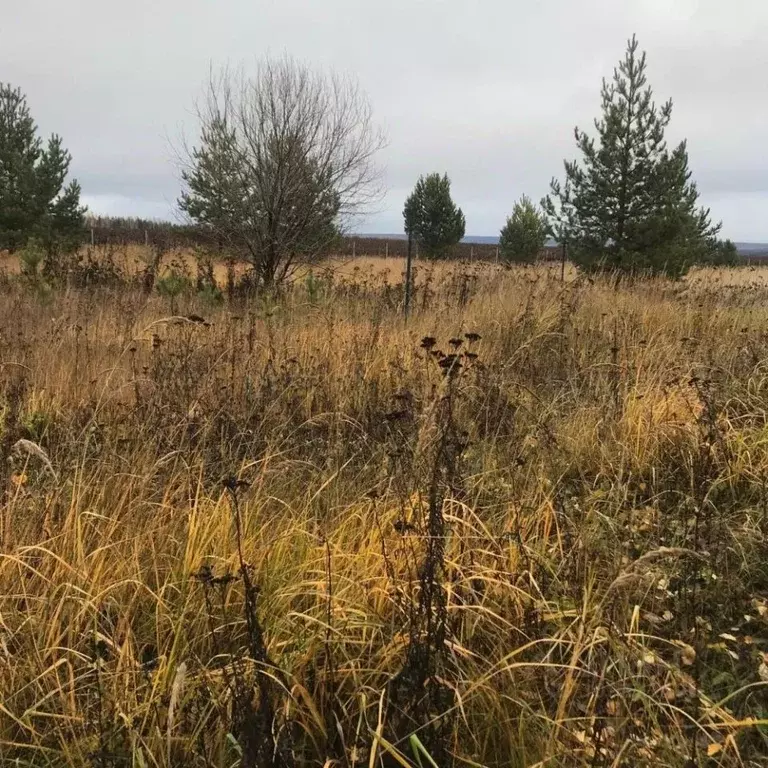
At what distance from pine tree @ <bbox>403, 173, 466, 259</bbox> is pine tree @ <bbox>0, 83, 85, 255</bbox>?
1430cm

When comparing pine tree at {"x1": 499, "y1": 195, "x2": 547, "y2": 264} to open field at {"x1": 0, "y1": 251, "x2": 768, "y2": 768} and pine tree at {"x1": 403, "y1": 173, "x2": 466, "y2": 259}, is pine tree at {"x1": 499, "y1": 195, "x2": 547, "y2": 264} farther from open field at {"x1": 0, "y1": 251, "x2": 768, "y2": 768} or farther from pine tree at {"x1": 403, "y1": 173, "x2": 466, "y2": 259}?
open field at {"x1": 0, "y1": 251, "x2": 768, "y2": 768}

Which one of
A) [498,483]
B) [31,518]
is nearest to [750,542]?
[498,483]

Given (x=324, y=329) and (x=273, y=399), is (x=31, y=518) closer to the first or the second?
(x=273, y=399)

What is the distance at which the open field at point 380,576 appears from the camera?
1.44m

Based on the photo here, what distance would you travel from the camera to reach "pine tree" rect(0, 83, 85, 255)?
1748cm

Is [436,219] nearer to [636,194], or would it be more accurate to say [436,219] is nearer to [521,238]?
[521,238]

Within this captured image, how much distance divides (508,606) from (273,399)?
82.5 inches

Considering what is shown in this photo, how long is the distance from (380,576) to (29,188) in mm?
19923

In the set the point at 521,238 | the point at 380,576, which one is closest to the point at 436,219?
the point at 521,238

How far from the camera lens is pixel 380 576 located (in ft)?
6.57

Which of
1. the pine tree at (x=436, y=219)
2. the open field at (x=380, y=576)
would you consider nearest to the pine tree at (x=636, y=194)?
the open field at (x=380, y=576)

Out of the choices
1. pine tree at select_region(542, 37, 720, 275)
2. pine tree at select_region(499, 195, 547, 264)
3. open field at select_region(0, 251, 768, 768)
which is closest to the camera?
open field at select_region(0, 251, 768, 768)

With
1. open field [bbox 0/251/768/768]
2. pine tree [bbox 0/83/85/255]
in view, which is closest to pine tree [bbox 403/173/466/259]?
pine tree [bbox 0/83/85/255]

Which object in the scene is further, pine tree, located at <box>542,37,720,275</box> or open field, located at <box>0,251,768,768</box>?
pine tree, located at <box>542,37,720,275</box>
